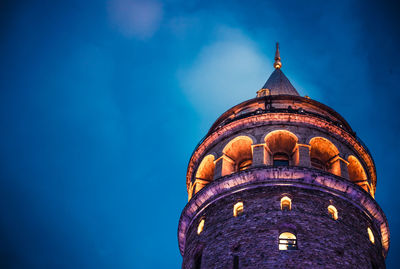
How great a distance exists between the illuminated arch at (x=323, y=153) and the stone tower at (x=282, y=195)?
55 mm

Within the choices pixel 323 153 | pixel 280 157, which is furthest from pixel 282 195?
pixel 323 153

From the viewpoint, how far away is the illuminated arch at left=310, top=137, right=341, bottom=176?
1066 inches

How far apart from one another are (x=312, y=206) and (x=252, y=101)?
9.48 meters

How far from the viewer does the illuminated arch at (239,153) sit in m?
27.7

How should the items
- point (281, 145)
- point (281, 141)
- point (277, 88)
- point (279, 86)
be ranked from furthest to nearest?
point (279, 86) → point (277, 88) → point (281, 145) → point (281, 141)

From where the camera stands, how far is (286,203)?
2309 cm

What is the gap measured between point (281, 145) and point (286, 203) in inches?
203

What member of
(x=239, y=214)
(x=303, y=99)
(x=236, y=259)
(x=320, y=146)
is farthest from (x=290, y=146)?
(x=236, y=259)

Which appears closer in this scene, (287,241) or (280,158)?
(287,241)

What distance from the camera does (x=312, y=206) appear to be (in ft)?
74.9

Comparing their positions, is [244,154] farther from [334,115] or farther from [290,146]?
[334,115]

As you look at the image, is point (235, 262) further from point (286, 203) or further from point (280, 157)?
point (280, 157)

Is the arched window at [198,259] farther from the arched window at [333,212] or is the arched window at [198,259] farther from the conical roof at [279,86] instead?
the conical roof at [279,86]

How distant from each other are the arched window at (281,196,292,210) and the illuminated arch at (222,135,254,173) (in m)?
4.84
